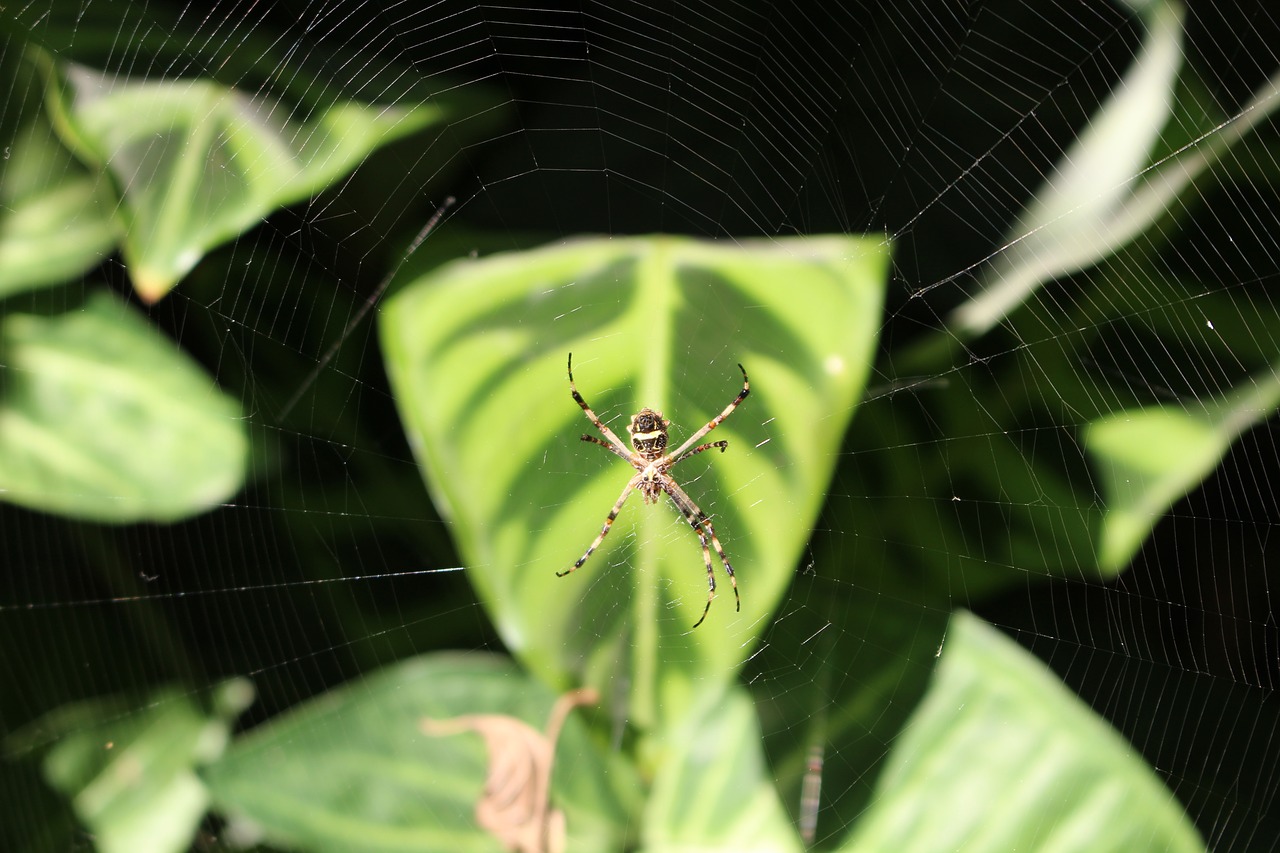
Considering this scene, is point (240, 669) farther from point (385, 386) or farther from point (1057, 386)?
point (1057, 386)

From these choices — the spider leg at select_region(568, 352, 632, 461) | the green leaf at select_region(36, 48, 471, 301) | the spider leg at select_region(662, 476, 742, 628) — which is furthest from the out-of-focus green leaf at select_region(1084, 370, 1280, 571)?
the green leaf at select_region(36, 48, 471, 301)

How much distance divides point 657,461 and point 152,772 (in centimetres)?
171

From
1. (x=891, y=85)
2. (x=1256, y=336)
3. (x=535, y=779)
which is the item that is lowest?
(x=535, y=779)

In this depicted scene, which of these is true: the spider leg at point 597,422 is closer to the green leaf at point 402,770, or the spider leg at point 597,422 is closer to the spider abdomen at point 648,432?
the spider abdomen at point 648,432

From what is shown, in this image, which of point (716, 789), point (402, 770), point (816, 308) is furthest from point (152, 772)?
point (816, 308)

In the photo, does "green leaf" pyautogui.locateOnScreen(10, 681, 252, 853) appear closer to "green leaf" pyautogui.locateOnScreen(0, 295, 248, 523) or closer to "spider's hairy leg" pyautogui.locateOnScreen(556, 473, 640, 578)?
"green leaf" pyautogui.locateOnScreen(0, 295, 248, 523)

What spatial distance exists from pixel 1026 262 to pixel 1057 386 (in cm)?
31

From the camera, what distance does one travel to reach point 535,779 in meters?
2.37

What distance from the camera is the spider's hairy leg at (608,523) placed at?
2457mm

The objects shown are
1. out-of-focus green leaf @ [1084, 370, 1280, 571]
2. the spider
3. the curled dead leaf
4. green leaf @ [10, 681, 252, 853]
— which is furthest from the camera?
the spider

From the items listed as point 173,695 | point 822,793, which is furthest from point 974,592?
point 173,695

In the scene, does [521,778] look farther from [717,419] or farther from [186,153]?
[186,153]

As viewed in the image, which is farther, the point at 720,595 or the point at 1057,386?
the point at 720,595

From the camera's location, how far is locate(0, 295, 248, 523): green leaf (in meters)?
2.14
